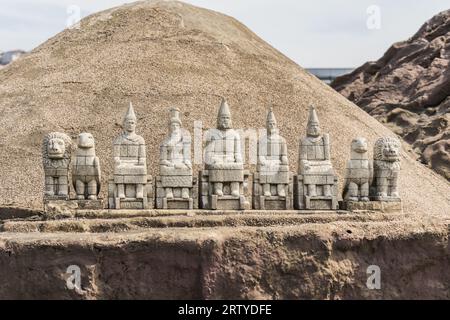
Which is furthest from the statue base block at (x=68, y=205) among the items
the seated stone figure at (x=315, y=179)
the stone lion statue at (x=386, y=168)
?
the stone lion statue at (x=386, y=168)

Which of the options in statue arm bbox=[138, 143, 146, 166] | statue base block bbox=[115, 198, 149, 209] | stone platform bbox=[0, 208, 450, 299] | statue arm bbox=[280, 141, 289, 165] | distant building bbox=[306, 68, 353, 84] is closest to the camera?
stone platform bbox=[0, 208, 450, 299]

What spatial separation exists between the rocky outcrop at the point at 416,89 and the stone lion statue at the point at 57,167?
15499 mm

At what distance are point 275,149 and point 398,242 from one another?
3.55 metres

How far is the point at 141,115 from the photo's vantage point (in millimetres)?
22484

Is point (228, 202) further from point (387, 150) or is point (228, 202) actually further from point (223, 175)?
point (387, 150)

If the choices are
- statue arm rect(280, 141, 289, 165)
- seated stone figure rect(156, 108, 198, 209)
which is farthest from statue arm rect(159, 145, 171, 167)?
statue arm rect(280, 141, 289, 165)

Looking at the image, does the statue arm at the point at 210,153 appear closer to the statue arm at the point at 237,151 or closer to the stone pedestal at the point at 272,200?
the statue arm at the point at 237,151

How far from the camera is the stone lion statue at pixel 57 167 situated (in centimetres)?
1538

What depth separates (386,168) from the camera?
16.1m

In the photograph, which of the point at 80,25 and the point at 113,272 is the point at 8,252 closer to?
the point at 113,272

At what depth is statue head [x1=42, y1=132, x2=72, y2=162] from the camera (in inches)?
Answer: 602

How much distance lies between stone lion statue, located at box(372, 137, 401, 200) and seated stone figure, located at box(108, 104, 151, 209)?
5.22m

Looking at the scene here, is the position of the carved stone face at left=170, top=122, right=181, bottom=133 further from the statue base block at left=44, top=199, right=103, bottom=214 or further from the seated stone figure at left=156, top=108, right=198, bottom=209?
the statue base block at left=44, top=199, right=103, bottom=214

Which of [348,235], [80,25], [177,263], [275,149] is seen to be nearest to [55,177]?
[177,263]
